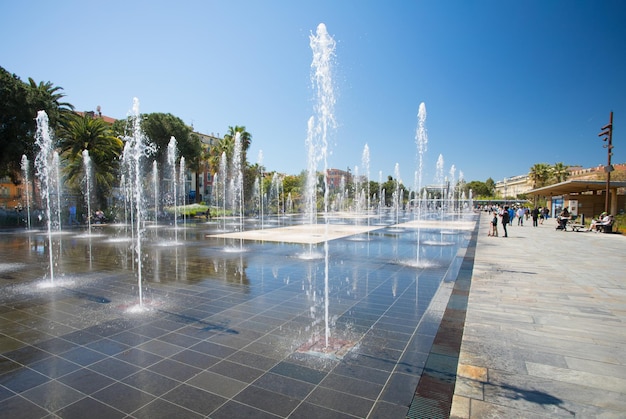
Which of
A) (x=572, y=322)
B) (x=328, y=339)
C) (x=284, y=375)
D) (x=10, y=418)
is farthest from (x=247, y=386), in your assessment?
(x=572, y=322)

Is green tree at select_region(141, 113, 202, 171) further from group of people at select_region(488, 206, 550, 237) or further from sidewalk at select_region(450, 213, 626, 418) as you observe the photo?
sidewalk at select_region(450, 213, 626, 418)

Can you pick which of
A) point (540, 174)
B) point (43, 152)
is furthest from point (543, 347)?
point (540, 174)

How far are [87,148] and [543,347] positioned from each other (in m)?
33.3

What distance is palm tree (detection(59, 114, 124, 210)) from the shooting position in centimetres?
2847

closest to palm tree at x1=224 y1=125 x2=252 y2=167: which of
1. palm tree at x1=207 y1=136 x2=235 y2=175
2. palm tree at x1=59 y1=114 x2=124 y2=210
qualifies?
palm tree at x1=207 y1=136 x2=235 y2=175

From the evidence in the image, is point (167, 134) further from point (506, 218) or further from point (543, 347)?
point (543, 347)

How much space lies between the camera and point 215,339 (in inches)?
174

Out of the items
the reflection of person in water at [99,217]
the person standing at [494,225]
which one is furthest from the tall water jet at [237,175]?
the person standing at [494,225]

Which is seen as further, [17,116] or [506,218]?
[17,116]

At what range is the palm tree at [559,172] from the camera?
63263 mm

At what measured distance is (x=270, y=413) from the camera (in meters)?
2.85

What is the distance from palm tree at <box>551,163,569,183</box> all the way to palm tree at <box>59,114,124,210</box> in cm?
7045

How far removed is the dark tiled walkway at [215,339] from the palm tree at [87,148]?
77.7ft

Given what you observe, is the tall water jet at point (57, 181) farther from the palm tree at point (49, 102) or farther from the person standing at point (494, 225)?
the person standing at point (494, 225)
